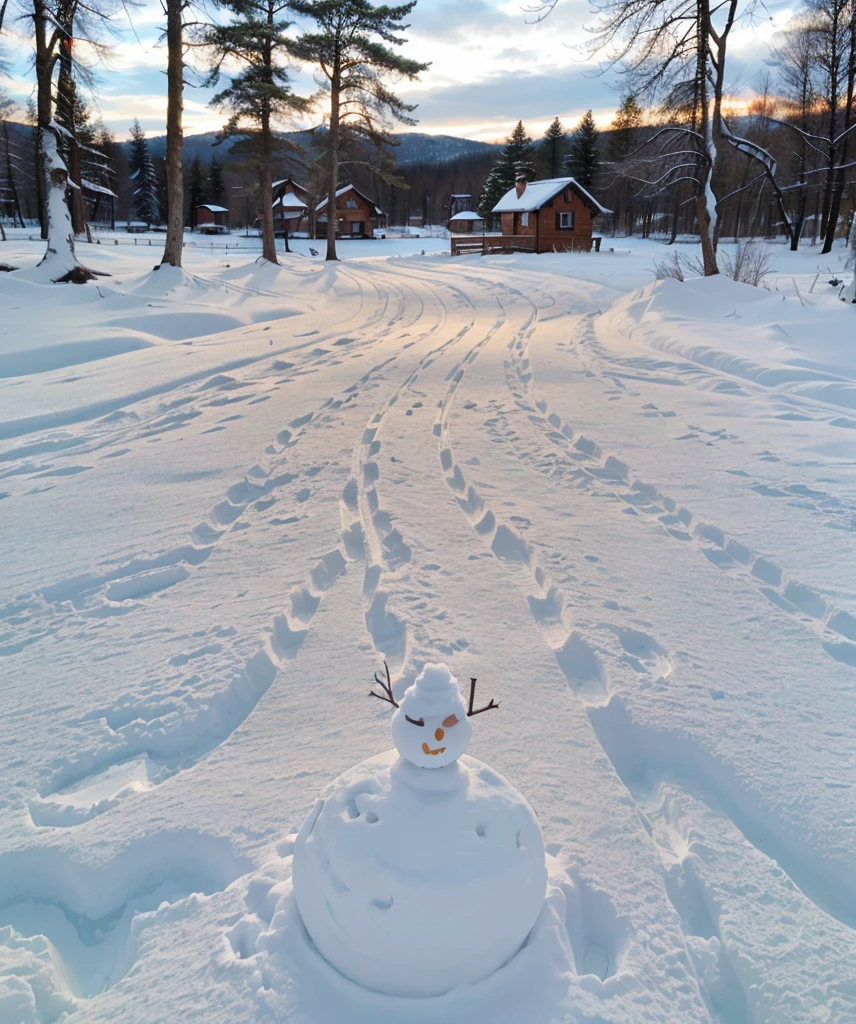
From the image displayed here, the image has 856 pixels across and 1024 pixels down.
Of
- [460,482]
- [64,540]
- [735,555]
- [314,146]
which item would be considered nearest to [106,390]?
[64,540]

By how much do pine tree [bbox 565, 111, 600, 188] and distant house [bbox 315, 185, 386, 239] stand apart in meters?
18.1

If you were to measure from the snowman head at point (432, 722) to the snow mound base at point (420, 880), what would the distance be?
0.09 m

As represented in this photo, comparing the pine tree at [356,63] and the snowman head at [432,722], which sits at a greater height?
the pine tree at [356,63]

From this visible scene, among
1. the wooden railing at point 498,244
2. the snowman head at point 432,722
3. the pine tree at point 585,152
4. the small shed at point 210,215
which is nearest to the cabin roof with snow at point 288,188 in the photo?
the small shed at point 210,215

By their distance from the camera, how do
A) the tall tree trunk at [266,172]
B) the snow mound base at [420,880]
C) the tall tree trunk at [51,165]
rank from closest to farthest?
1. the snow mound base at [420,880]
2. the tall tree trunk at [51,165]
3. the tall tree trunk at [266,172]

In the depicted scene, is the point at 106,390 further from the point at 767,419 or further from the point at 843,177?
the point at 843,177

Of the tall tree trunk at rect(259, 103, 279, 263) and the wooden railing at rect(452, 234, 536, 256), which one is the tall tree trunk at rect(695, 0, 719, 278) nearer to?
the tall tree trunk at rect(259, 103, 279, 263)

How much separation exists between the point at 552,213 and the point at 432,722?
141 feet

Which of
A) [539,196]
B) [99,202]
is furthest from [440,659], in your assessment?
[99,202]

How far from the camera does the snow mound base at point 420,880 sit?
1677mm

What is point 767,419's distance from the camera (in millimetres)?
6668

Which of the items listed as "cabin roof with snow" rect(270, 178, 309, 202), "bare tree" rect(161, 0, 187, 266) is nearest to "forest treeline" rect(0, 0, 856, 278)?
"bare tree" rect(161, 0, 187, 266)

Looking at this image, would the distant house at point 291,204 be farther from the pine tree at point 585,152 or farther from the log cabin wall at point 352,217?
the pine tree at point 585,152

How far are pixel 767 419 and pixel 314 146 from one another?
1029 inches
